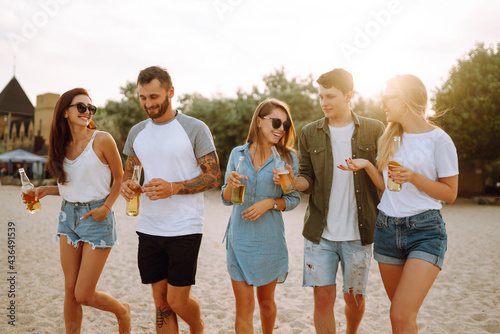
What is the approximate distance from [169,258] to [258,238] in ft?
2.53

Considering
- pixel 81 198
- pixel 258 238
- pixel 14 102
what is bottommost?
pixel 258 238

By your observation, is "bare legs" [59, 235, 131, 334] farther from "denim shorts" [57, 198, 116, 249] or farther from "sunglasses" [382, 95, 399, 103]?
"sunglasses" [382, 95, 399, 103]

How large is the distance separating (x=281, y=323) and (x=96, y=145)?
10.1ft

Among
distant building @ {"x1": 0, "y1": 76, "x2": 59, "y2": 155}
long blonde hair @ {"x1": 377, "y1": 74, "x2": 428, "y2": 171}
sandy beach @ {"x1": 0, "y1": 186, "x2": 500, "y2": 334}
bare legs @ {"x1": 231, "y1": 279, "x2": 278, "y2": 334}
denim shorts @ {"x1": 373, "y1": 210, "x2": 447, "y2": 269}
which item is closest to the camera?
denim shorts @ {"x1": 373, "y1": 210, "x2": 447, "y2": 269}

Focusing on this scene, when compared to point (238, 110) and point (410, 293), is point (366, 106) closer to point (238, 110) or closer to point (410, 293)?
point (238, 110)

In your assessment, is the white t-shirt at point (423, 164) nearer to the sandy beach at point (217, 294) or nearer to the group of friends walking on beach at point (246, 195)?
the group of friends walking on beach at point (246, 195)

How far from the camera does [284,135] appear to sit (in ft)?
11.1

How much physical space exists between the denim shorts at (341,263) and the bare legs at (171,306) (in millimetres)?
1026

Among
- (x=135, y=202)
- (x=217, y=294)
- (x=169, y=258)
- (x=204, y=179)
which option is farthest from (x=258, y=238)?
(x=217, y=294)

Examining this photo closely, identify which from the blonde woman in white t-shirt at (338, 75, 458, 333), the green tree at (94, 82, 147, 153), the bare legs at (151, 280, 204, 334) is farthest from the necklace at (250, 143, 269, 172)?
the green tree at (94, 82, 147, 153)

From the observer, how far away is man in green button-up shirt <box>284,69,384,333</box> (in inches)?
132

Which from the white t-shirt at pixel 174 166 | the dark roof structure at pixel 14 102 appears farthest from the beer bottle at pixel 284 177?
the dark roof structure at pixel 14 102

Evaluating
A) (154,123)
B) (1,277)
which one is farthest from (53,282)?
(154,123)

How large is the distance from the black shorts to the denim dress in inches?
12.5
